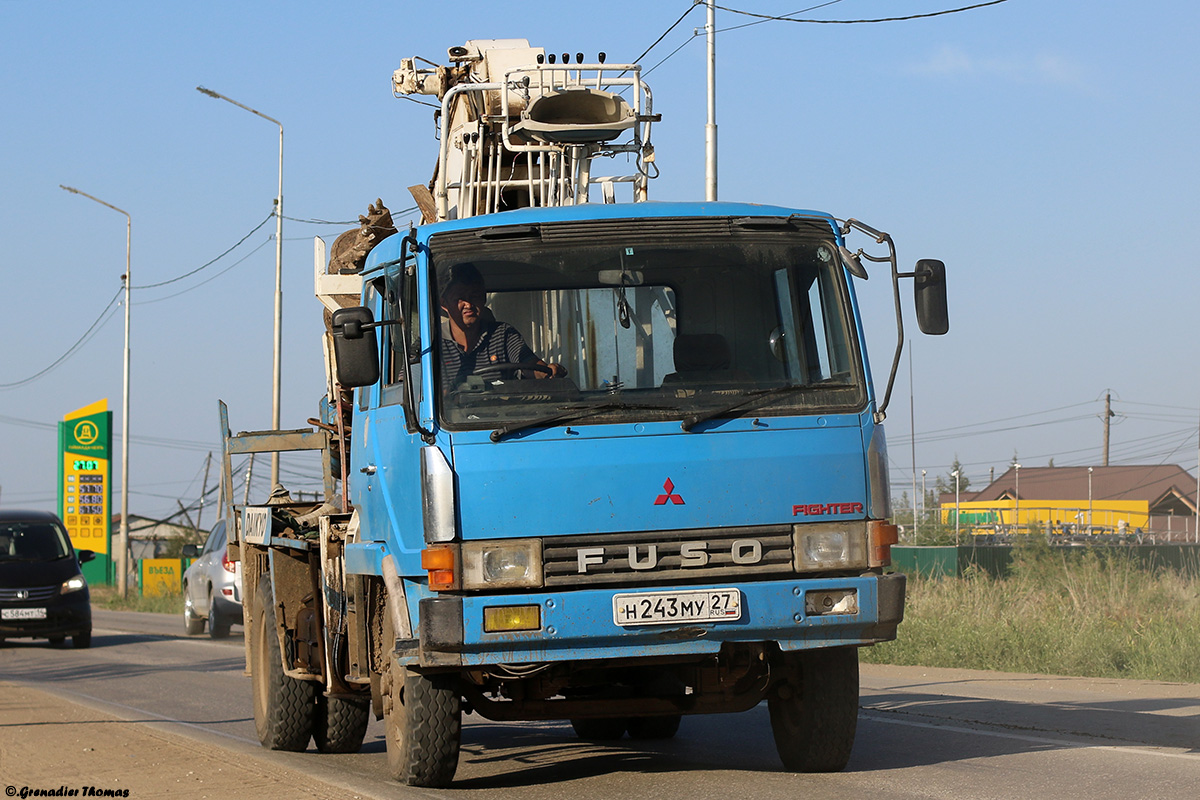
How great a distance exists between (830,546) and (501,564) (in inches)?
59.2

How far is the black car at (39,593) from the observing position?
2162 centimetres

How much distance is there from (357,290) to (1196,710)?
21.6 ft

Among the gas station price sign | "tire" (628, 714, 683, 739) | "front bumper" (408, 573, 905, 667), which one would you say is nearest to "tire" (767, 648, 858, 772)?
"front bumper" (408, 573, 905, 667)

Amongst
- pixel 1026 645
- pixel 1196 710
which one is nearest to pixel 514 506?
pixel 1196 710

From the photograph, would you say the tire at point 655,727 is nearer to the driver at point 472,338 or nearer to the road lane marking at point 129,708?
the road lane marking at point 129,708

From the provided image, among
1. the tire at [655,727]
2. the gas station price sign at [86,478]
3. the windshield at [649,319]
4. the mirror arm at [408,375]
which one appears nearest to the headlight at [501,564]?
the mirror arm at [408,375]

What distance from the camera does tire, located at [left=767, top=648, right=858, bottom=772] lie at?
7555 millimetres

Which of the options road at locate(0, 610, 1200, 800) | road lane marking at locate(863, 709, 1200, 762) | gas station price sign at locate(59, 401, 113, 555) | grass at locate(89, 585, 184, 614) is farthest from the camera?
gas station price sign at locate(59, 401, 113, 555)

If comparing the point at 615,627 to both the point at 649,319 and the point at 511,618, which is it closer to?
the point at 511,618

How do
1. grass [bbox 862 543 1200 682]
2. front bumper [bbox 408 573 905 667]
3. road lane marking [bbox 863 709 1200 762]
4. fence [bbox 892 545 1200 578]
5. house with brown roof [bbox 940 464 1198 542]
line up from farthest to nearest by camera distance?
1. house with brown roof [bbox 940 464 1198 542]
2. fence [bbox 892 545 1200 578]
3. grass [bbox 862 543 1200 682]
4. road lane marking [bbox 863 709 1200 762]
5. front bumper [bbox 408 573 905 667]

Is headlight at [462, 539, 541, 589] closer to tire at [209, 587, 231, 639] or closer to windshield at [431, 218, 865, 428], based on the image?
windshield at [431, 218, 865, 428]

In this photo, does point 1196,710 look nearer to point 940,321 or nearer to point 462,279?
point 940,321

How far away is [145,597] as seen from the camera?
42531 mm

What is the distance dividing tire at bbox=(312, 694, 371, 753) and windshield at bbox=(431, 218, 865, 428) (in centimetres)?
349
